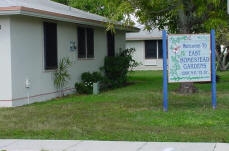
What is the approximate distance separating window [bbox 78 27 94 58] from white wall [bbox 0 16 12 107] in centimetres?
535

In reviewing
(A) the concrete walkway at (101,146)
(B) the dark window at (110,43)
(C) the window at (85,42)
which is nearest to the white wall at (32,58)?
(C) the window at (85,42)

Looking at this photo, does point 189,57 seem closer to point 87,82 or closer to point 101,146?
point 101,146

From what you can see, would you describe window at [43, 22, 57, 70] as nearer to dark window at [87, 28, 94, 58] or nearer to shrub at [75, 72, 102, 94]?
shrub at [75, 72, 102, 94]

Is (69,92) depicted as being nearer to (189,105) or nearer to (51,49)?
(51,49)

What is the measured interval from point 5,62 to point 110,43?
953cm

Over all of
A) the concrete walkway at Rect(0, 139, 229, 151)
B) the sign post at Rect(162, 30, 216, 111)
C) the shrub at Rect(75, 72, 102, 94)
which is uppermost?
the sign post at Rect(162, 30, 216, 111)

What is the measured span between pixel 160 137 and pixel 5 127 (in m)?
3.70

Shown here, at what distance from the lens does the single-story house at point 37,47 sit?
15945 mm

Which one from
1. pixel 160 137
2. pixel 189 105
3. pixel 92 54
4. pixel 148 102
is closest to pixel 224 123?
pixel 160 137

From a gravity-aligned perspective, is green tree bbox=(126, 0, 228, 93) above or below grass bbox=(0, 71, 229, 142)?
above

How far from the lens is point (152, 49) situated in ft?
133

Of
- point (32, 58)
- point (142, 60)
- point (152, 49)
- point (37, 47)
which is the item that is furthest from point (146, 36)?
point (32, 58)

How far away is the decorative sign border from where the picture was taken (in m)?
14.1

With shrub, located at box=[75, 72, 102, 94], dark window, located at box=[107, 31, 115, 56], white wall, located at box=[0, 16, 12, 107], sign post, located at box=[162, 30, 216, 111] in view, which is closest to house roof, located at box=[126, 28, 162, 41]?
dark window, located at box=[107, 31, 115, 56]
